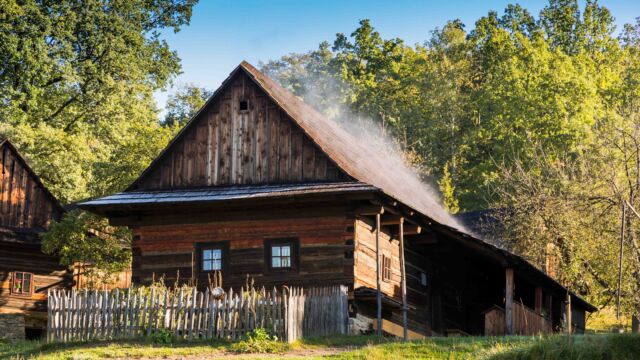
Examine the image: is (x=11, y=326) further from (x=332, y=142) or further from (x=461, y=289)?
(x=461, y=289)

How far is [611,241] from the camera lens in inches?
1394

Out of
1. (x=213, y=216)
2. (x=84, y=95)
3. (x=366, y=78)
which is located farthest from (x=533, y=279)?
(x=366, y=78)

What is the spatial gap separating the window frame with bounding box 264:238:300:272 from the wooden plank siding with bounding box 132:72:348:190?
1851 millimetres

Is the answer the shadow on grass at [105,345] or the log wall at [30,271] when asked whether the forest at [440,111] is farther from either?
the shadow on grass at [105,345]

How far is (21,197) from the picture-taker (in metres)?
39.8

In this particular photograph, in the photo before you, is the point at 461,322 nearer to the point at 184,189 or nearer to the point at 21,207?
the point at 184,189

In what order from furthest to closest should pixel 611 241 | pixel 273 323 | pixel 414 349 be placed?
pixel 611 241
pixel 273 323
pixel 414 349

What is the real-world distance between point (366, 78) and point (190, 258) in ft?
159

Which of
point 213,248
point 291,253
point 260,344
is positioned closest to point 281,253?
point 291,253

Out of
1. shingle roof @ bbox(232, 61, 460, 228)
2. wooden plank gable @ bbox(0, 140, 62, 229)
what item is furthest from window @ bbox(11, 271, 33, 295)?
shingle roof @ bbox(232, 61, 460, 228)

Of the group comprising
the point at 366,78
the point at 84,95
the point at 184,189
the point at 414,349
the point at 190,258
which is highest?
the point at 366,78

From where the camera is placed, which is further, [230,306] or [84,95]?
[84,95]

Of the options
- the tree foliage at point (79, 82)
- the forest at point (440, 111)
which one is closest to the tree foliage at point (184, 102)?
the forest at point (440, 111)

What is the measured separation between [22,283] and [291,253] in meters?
14.9
